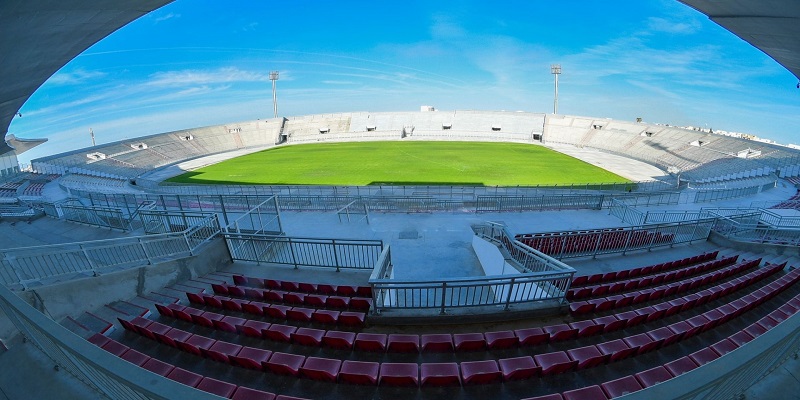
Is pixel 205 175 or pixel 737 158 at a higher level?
pixel 737 158

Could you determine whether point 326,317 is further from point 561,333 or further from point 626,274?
point 626,274

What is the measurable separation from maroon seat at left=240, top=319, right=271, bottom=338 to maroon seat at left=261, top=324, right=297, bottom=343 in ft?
0.25

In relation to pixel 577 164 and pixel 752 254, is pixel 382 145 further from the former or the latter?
pixel 752 254

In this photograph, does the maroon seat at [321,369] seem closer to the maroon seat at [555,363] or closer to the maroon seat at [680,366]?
the maroon seat at [555,363]

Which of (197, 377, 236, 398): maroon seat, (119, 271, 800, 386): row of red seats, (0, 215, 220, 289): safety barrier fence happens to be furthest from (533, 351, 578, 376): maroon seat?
(0, 215, 220, 289): safety barrier fence

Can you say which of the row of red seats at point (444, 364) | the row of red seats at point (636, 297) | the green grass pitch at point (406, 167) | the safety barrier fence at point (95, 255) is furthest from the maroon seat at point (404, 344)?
the green grass pitch at point (406, 167)

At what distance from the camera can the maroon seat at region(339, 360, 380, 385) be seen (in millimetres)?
4949

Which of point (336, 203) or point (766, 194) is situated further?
point (766, 194)

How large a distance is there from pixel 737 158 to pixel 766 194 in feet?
59.3

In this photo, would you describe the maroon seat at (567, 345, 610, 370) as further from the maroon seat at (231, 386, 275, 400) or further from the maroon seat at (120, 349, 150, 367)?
the maroon seat at (120, 349, 150, 367)

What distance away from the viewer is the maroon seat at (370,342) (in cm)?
578

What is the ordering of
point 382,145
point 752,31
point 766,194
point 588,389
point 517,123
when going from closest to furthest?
point 588,389, point 752,31, point 766,194, point 382,145, point 517,123

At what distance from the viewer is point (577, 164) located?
42.7 metres

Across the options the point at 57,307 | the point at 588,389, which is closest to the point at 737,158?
the point at 588,389
